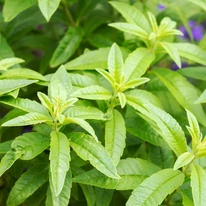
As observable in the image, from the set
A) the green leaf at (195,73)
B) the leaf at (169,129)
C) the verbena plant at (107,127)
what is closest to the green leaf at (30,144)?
the verbena plant at (107,127)

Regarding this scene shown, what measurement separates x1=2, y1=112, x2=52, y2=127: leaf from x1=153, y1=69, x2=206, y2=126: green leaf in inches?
A: 14.2

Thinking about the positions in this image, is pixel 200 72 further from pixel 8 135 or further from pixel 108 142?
Answer: pixel 8 135

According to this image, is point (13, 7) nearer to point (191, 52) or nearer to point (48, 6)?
point (48, 6)

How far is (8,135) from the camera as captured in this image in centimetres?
135

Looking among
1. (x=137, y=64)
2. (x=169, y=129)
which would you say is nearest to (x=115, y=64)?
(x=137, y=64)

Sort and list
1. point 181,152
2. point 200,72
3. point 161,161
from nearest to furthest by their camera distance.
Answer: point 181,152, point 161,161, point 200,72

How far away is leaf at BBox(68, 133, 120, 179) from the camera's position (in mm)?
839

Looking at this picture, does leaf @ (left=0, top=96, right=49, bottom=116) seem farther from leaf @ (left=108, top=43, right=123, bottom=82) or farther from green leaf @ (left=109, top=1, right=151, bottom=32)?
green leaf @ (left=109, top=1, right=151, bottom=32)

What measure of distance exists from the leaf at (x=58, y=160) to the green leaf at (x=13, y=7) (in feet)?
1.26

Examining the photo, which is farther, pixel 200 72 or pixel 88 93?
pixel 200 72

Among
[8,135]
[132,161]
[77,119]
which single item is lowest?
Result: [8,135]

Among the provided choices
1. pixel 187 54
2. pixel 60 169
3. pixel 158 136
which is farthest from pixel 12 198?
pixel 187 54

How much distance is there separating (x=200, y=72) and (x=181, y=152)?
349 millimetres

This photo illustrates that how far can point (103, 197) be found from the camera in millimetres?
1016
